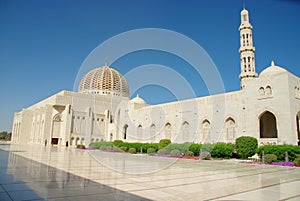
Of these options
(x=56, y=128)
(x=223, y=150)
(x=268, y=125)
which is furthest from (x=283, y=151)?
(x=56, y=128)

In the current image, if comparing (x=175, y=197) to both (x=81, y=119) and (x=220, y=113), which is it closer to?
(x=220, y=113)

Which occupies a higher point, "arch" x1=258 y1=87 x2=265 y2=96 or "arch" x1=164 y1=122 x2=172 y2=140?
"arch" x1=258 y1=87 x2=265 y2=96

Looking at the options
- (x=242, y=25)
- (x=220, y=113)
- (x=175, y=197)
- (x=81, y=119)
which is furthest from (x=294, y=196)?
(x=81, y=119)

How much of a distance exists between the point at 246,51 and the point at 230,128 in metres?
7.74

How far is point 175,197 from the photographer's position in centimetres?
→ 377

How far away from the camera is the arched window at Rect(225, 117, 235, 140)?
19167mm

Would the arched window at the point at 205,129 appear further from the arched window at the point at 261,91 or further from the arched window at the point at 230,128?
the arched window at the point at 261,91

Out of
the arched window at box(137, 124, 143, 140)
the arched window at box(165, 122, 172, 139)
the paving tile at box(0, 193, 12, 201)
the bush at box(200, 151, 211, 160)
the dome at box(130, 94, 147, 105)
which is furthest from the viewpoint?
the dome at box(130, 94, 147, 105)

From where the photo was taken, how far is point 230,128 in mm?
19500

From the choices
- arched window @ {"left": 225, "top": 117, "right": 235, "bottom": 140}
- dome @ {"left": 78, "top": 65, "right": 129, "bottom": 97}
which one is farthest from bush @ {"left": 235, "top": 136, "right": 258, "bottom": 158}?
dome @ {"left": 78, "top": 65, "right": 129, "bottom": 97}

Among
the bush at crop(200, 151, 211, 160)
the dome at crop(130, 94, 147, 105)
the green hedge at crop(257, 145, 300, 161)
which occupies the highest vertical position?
the dome at crop(130, 94, 147, 105)

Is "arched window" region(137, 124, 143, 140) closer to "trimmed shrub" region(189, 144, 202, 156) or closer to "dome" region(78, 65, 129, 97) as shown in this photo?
"dome" region(78, 65, 129, 97)

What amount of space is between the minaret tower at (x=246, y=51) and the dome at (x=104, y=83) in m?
23.6

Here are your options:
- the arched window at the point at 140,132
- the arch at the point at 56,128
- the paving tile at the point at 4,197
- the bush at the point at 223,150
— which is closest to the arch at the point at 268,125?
the bush at the point at 223,150
